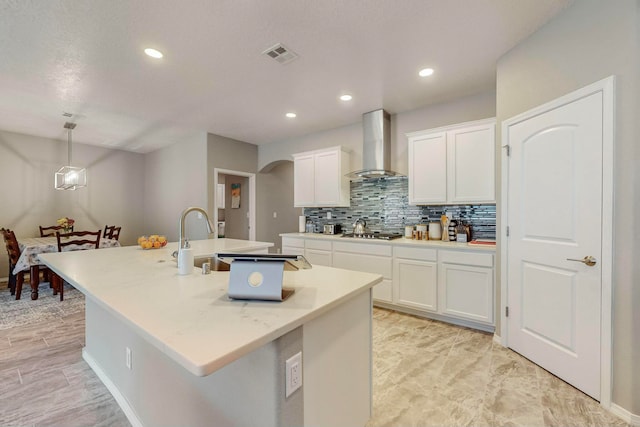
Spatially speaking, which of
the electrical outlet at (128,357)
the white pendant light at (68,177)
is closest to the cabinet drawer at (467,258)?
the electrical outlet at (128,357)

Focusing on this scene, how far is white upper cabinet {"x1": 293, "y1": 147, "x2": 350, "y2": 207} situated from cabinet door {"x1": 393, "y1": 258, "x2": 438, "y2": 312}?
1.42 m

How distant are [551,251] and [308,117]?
10.6ft

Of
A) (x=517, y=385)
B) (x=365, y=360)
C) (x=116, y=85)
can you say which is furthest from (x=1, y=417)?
(x=517, y=385)

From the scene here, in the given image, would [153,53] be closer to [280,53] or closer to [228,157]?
[280,53]

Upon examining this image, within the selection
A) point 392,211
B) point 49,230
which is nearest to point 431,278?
point 392,211

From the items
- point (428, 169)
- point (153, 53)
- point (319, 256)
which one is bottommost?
point (319, 256)

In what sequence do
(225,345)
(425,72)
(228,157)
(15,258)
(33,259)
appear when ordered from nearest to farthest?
(225,345) < (425,72) < (33,259) < (15,258) < (228,157)

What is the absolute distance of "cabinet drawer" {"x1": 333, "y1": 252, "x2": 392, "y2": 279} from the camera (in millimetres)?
3356

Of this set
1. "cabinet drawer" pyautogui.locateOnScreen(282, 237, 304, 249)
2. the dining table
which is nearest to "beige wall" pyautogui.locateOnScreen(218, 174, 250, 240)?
"cabinet drawer" pyautogui.locateOnScreen(282, 237, 304, 249)

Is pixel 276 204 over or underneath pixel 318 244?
over

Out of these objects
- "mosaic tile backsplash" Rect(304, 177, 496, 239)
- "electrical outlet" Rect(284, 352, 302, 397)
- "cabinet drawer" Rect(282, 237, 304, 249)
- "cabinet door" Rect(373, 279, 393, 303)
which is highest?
"mosaic tile backsplash" Rect(304, 177, 496, 239)

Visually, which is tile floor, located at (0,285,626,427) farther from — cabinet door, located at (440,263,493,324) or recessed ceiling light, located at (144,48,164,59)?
recessed ceiling light, located at (144,48,164,59)

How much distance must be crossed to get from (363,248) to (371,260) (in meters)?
0.18

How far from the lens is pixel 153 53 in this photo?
7.91ft
